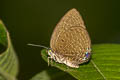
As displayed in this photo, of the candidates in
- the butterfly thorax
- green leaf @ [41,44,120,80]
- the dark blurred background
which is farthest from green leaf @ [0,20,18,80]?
the dark blurred background

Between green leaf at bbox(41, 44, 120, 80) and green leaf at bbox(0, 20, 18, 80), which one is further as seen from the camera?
green leaf at bbox(41, 44, 120, 80)

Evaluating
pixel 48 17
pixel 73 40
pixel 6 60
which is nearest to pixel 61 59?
pixel 73 40

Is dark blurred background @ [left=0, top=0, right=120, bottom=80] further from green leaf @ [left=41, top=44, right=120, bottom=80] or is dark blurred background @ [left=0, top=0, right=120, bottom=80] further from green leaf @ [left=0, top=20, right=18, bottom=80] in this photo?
green leaf @ [left=0, top=20, right=18, bottom=80]

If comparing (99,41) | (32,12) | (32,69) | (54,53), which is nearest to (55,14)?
(32,12)

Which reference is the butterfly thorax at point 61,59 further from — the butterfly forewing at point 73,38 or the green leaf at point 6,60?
the green leaf at point 6,60

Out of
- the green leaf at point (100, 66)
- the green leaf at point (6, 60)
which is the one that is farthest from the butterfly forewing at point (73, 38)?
the green leaf at point (6, 60)

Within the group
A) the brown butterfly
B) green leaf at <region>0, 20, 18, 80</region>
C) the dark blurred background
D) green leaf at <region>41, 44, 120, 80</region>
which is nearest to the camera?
green leaf at <region>0, 20, 18, 80</region>

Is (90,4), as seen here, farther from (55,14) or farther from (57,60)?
(57,60)
